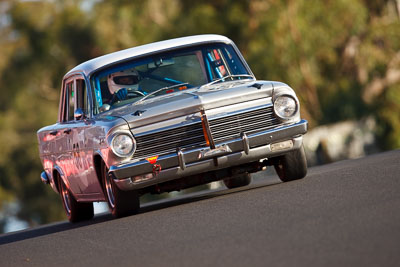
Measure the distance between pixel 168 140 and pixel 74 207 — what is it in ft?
9.62

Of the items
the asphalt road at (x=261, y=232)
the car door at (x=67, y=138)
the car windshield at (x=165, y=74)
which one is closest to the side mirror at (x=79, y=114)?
the car door at (x=67, y=138)

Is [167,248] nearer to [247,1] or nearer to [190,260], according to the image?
[190,260]

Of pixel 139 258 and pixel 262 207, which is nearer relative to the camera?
pixel 139 258

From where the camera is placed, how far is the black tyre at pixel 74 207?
43.6ft

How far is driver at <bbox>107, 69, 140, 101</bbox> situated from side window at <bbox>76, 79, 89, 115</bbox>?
45 centimetres

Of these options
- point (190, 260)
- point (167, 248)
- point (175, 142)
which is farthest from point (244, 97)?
point (190, 260)

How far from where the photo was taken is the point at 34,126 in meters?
55.6

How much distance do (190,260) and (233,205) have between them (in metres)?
3.07

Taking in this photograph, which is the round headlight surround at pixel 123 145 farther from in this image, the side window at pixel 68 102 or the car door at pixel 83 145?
the side window at pixel 68 102

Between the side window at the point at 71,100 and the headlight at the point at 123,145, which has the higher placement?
the side window at the point at 71,100

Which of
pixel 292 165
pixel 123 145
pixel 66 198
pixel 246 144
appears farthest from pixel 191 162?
pixel 66 198

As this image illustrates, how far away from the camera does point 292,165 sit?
1159 centimetres

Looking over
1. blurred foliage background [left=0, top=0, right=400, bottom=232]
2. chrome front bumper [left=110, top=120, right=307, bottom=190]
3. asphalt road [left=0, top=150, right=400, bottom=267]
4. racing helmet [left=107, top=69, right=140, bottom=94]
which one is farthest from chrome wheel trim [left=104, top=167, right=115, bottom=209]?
blurred foliage background [left=0, top=0, right=400, bottom=232]

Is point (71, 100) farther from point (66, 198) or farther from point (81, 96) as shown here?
point (66, 198)
